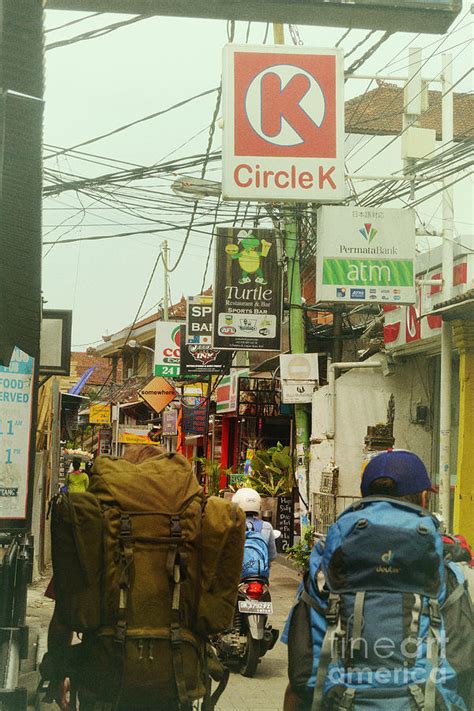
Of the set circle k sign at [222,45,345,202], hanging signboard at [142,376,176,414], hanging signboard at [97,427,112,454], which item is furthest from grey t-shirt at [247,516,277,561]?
hanging signboard at [97,427,112,454]

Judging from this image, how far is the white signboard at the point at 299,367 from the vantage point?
658 inches

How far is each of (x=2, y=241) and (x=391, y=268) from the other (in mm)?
8861

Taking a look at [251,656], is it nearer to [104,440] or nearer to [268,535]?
[268,535]

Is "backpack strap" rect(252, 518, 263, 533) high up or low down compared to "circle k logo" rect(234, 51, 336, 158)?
down

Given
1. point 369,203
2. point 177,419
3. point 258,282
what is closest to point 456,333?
point 369,203

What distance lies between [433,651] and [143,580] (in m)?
1.19

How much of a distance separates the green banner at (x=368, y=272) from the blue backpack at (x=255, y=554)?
14.4 feet

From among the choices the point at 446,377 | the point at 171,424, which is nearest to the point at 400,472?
the point at 446,377

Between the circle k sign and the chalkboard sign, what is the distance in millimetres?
9347

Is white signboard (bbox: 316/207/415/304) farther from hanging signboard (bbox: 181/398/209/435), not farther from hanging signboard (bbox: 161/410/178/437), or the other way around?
hanging signboard (bbox: 161/410/178/437)

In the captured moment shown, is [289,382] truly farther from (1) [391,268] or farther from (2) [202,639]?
(2) [202,639]

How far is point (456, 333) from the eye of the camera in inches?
505

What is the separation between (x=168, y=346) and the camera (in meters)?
27.8

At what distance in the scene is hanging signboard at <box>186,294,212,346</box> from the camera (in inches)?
837
